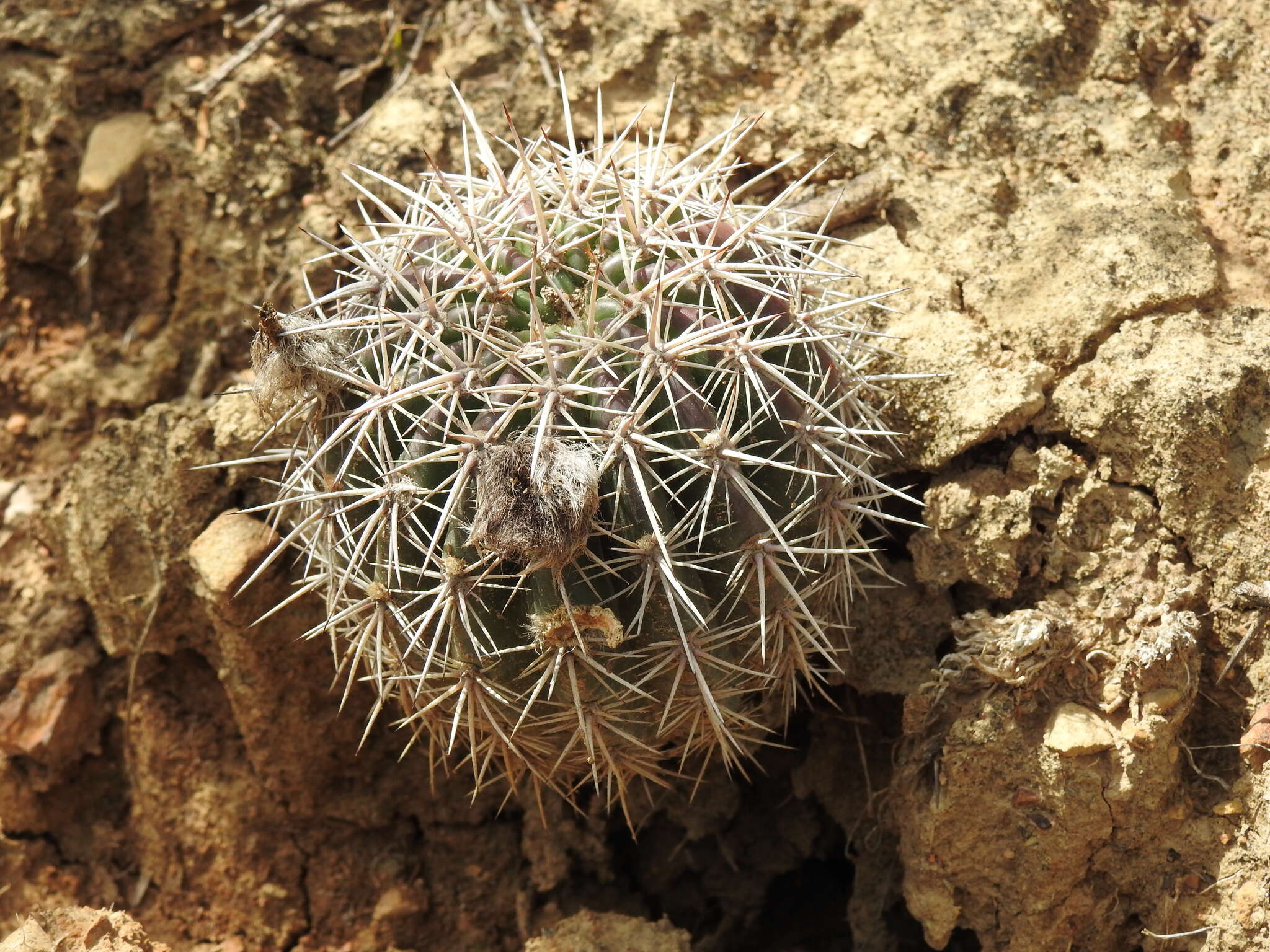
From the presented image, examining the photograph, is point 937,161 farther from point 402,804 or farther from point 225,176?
point 402,804

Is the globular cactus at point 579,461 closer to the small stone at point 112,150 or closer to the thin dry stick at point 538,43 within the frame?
the thin dry stick at point 538,43

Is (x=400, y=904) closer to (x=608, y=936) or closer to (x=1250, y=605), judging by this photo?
(x=608, y=936)

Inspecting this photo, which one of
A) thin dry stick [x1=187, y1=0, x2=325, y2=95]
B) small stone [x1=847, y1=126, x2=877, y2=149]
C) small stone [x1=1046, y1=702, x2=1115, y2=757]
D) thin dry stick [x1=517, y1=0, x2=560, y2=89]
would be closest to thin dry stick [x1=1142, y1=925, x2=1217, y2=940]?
small stone [x1=1046, y1=702, x2=1115, y2=757]

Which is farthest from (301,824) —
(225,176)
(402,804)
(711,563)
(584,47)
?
(584,47)

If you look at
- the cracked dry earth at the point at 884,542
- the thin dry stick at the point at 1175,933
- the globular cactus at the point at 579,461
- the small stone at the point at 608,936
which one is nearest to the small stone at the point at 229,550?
the cracked dry earth at the point at 884,542

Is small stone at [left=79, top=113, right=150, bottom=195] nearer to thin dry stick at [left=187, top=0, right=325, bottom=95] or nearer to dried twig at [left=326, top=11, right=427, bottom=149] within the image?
thin dry stick at [left=187, top=0, right=325, bottom=95]

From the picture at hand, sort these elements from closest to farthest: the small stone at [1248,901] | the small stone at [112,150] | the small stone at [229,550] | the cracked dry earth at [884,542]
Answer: the small stone at [1248,901], the cracked dry earth at [884,542], the small stone at [229,550], the small stone at [112,150]
